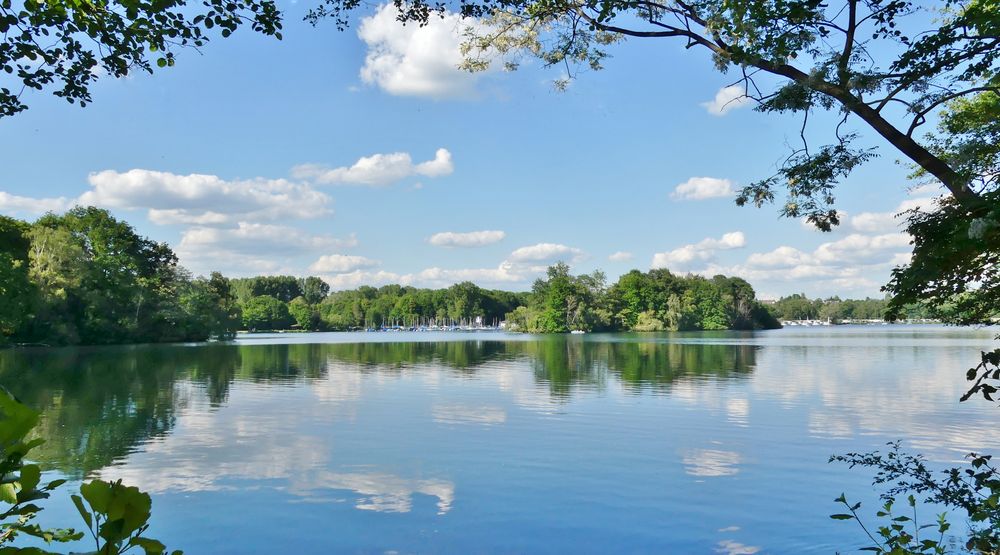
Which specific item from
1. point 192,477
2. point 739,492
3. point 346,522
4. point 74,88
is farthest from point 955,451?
point 74,88

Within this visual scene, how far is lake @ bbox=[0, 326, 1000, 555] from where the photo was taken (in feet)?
29.1

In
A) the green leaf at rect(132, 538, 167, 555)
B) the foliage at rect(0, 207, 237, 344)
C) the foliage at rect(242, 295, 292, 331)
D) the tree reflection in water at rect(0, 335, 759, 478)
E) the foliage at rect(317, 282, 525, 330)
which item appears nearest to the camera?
the green leaf at rect(132, 538, 167, 555)

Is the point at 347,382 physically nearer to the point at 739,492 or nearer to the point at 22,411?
the point at 739,492

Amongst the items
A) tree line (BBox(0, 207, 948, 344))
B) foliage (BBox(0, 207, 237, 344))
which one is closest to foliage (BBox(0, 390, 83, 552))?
tree line (BBox(0, 207, 948, 344))

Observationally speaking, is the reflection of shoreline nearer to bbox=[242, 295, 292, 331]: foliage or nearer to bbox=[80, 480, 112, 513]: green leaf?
bbox=[80, 480, 112, 513]: green leaf

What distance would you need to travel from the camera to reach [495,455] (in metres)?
13.2

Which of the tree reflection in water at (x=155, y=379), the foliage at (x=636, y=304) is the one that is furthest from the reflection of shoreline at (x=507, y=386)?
the foliage at (x=636, y=304)

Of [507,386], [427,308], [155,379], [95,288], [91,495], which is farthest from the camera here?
[427,308]

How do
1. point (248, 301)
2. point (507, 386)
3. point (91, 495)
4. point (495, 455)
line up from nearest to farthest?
point (91, 495)
point (495, 455)
point (507, 386)
point (248, 301)

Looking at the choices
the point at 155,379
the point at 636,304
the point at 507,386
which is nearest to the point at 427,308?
the point at 636,304

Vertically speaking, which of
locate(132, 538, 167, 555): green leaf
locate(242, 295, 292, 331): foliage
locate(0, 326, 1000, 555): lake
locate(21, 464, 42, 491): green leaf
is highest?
locate(242, 295, 292, 331): foliage

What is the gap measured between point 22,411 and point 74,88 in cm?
565

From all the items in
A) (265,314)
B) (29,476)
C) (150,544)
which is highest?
(265,314)

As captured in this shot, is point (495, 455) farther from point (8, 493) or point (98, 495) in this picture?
point (98, 495)
